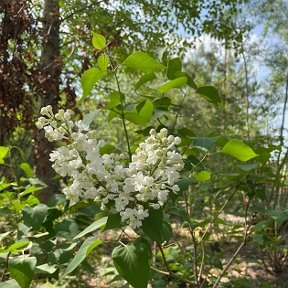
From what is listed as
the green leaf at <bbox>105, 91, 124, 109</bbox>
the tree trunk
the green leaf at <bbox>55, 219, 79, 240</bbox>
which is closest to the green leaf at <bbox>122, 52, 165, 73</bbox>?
the green leaf at <bbox>105, 91, 124, 109</bbox>

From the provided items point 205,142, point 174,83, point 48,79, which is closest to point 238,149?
point 205,142

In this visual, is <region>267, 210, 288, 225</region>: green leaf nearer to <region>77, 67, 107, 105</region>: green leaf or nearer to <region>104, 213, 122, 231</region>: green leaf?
<region>104, 213, 122, 231</region>: green leaf

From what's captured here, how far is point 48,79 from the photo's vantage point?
2.70m

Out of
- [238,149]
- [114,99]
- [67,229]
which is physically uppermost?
[114,99]

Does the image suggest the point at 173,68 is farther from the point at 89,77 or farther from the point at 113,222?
the point at 113,222

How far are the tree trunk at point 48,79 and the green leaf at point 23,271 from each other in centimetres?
152

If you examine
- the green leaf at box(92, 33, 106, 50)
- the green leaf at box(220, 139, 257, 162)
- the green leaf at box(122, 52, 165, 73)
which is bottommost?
the green leaf at box(220, 139, 257, 162)

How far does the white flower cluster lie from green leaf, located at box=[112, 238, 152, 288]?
0.31 ft

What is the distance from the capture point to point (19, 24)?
8.70 feet

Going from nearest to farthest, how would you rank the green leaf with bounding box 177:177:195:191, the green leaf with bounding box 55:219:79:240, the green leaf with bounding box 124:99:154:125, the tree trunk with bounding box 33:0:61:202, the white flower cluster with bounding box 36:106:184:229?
the white flower cluster with bounding box 36:106:184:229 → the green leaf with bounding box 177:177:195:191 → the green leaf with bounding box 124:99:154:125 → the green leaf with bounding box 55:219:79:240 → the tree trunk with bounding box 33:0:61:202

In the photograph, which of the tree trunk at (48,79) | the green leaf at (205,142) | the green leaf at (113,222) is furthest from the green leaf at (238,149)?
the tree trunk at (48,79)

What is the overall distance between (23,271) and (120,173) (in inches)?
19.8

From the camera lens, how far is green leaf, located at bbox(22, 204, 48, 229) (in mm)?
1414

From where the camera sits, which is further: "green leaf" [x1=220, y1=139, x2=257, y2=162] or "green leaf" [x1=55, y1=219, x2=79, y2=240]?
"green leaf" [x1=55, y1=219, x2=79, y2=240]
